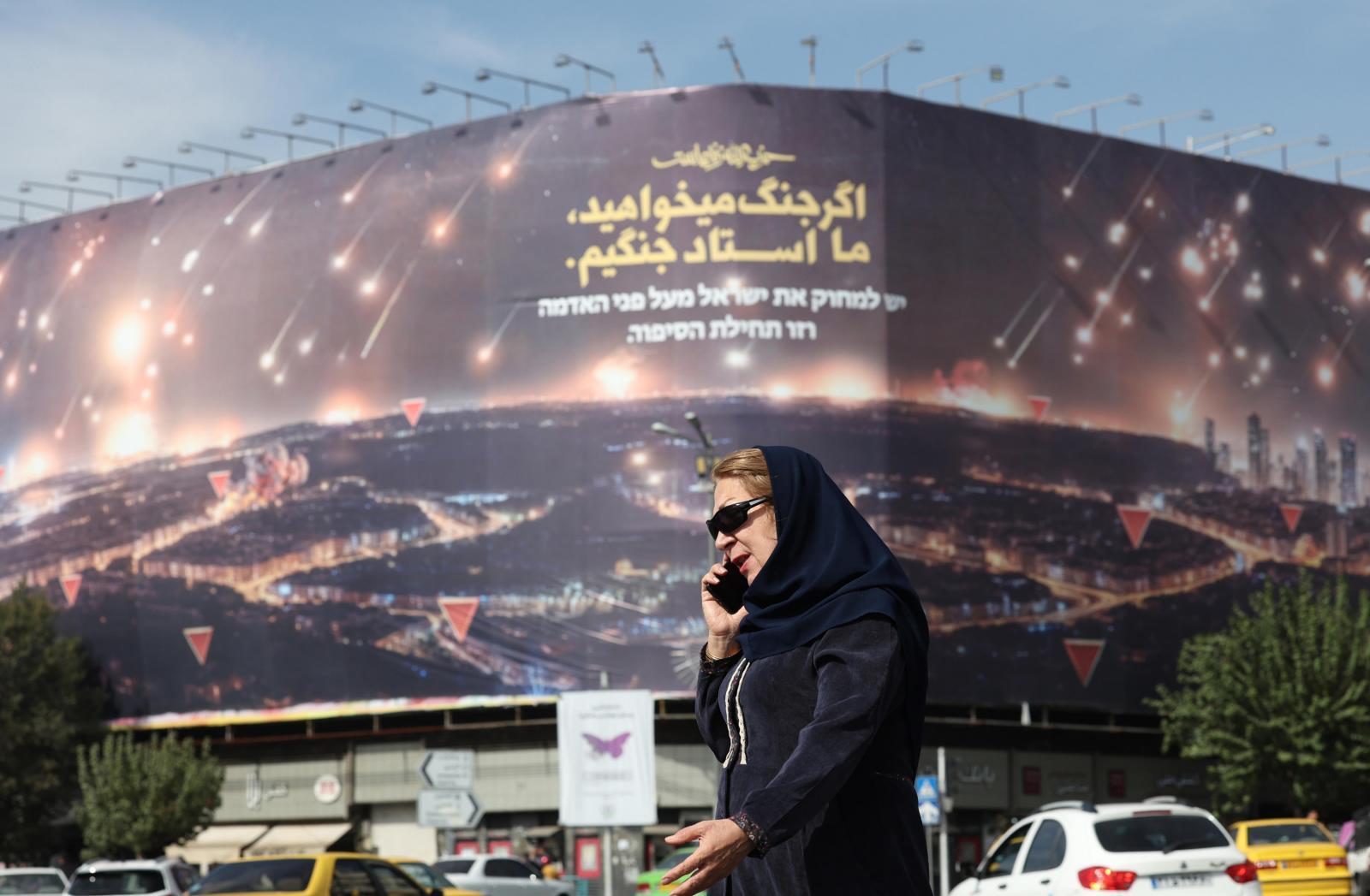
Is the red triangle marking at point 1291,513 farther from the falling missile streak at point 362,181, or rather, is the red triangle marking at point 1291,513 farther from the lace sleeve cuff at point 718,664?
the lace sleeve cuff at point 718,664

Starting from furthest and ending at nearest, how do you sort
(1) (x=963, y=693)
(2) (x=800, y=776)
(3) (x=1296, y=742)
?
(1) (x=963, y=693) < (3) (x=1296, y=742) < (2) (x=800, y=776)

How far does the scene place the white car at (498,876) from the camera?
26.2 metres

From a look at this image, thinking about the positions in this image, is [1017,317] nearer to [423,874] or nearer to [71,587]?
[71,587]

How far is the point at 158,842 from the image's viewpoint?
4647 centimetres

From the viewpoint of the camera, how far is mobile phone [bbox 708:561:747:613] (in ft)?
12.8

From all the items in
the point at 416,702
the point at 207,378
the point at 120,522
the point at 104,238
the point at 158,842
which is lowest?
the point at 158,842

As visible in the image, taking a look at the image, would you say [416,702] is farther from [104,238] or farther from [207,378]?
[104,238]

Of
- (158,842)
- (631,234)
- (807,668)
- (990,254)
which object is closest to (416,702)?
(158,842)

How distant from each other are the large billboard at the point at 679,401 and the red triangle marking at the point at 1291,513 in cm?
9

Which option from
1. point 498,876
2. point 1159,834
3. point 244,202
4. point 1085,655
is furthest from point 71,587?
point 1159,834

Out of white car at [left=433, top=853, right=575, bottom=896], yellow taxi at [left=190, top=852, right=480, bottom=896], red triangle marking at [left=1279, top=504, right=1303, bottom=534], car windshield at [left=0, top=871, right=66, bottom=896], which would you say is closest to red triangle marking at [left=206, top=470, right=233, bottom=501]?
white car at [left=433, top=853, right=575, bottom=896]

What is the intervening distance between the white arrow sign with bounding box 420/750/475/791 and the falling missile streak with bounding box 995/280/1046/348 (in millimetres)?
23769

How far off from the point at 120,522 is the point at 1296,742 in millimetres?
27609

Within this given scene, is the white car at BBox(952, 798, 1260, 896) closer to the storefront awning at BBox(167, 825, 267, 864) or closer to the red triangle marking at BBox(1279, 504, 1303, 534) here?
the red triangle marking at BBox(1279, 504, 1303, 534)
